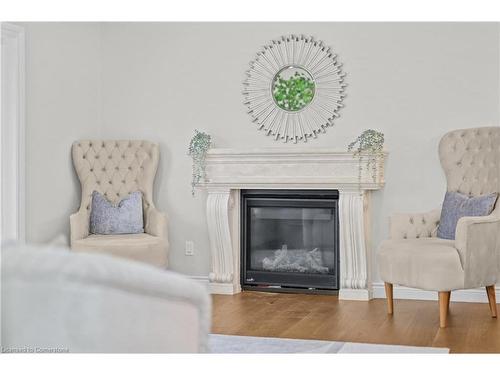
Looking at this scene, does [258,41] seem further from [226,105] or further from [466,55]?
[466,55]

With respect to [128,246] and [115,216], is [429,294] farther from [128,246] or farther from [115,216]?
[115,216]

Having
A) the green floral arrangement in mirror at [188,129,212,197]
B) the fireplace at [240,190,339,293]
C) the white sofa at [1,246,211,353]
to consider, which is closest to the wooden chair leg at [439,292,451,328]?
the fireplace at [240,190,339,293]

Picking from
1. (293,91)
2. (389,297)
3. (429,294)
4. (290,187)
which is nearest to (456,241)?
(389,297)

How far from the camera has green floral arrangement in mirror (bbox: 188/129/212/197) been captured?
583cm

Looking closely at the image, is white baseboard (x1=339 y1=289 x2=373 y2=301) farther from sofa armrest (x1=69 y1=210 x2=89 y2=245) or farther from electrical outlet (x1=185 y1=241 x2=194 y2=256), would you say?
sofa armrest (x1=69 y1=210 x2=89 y2=245)

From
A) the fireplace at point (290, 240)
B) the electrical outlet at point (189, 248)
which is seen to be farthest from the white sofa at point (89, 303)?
the electrical outlet at point (189, 248)

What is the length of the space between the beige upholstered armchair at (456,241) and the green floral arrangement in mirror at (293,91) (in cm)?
113

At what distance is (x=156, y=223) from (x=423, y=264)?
2193 mm

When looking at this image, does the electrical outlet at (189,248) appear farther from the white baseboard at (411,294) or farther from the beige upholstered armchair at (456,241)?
the beige upholstered armchair at (456,241)

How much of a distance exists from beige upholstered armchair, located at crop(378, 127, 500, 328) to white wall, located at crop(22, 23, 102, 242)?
2545mm

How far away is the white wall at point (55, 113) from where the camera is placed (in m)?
5.45

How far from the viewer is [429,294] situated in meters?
5.47

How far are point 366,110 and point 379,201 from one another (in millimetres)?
707
